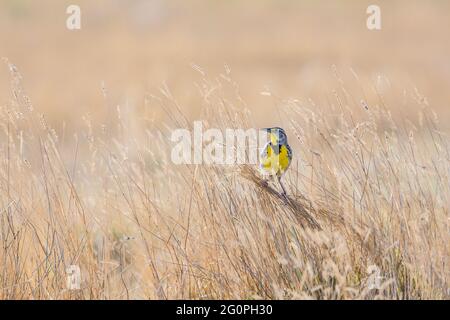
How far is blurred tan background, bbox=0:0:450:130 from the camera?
14.6m

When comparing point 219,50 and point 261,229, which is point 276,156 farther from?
point 219,50

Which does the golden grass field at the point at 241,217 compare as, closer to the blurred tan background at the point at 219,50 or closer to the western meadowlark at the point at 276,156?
the western meadowlark at the point at 276,156

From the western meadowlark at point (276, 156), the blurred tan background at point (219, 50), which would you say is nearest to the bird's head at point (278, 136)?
the western meadowlark at point (276, 156)

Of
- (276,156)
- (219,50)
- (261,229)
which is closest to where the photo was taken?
(261,229)

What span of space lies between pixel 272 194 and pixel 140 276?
0.98 m

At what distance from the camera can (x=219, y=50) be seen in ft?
57.7

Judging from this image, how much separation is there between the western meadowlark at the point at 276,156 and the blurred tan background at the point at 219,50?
8.55 m

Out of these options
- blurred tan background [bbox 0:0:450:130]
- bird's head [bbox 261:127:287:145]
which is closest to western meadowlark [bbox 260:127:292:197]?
bird's head [bbox 261:127:287:145]

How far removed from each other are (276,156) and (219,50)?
43.2 ft

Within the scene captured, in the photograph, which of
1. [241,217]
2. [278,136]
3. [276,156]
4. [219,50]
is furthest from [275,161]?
[219,50]

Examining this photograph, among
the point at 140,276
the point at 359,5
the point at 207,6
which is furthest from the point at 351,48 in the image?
the point at 140,276

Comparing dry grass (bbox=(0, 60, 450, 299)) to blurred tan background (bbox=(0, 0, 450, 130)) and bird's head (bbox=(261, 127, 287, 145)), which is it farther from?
blurred tan background (bbox=(0, 0, 450, 130))

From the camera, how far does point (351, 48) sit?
17.2 metres

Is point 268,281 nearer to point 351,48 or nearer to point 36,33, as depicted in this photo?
point 351,48
